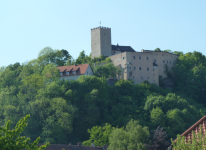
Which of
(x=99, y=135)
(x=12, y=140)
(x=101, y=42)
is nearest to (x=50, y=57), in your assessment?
(x=101, y=42)

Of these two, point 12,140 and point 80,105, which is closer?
point 12,140

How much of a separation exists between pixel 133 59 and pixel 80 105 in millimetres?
19589

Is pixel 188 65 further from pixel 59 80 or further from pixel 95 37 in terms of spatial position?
pixel 59 80

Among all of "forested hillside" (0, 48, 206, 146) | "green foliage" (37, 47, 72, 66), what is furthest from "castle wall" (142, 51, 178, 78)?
"green foliage" (37, 47, 72, 66)

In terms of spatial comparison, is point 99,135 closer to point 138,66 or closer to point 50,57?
point 138,66

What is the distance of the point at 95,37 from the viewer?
336 feet

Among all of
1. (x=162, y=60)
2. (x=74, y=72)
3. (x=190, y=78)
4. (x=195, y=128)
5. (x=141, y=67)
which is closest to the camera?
(x=195, y=128)

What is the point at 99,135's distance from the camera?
69.9m

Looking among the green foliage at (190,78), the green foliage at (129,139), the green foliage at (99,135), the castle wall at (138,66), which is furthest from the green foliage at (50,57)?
the green foliage at (129,139)

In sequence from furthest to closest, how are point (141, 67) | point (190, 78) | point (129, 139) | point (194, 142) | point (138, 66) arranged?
point (190, 78) → point (141, 67) → point (138, 66) → point (129, 139) → point (194, 142)

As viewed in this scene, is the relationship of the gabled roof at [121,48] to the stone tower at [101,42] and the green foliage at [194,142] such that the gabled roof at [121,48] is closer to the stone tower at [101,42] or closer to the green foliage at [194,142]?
the stone tower at [101,42]

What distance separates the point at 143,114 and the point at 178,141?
207 feet

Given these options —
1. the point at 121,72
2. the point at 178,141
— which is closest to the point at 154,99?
the point at 121,72

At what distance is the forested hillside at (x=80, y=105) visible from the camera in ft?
239
